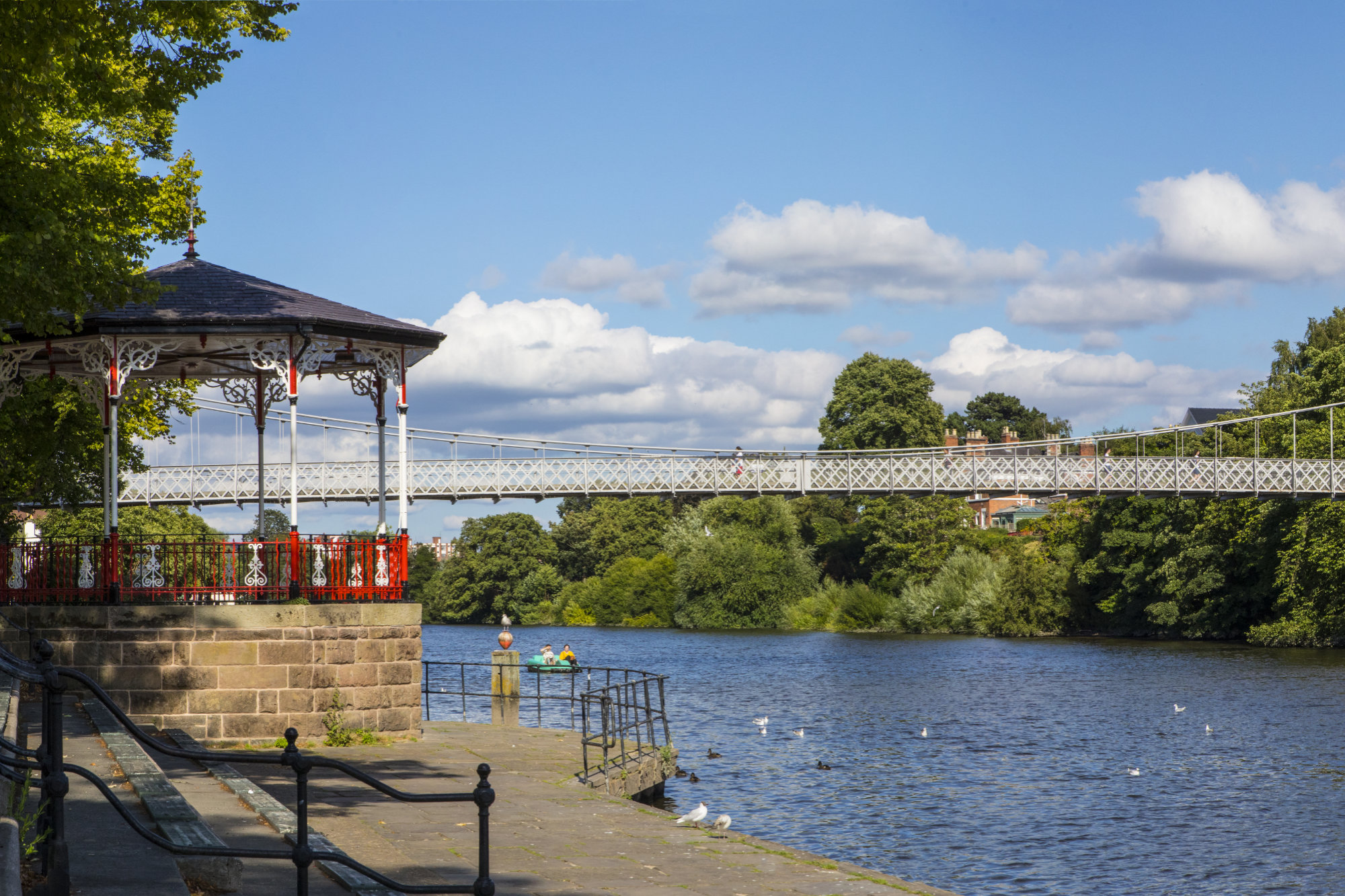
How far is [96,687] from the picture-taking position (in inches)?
196

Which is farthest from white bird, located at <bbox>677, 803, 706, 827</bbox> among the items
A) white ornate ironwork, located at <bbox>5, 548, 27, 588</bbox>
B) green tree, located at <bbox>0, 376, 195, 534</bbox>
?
green tree, located at <bbox>0, 376, 195, 534</bbox>

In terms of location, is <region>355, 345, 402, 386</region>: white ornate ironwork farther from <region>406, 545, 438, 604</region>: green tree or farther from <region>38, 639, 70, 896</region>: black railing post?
<region>406, 545, 438, 604</region>: green tree

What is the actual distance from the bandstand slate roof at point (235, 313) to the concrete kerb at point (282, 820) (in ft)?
14.2

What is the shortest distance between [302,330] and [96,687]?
8985mm

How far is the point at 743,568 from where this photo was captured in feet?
230

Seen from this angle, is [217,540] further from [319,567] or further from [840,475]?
[840,475]

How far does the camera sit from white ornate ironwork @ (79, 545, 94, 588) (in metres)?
13.5

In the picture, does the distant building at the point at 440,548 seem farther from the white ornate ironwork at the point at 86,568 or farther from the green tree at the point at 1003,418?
the white ornate ironwork at the point at 86,568

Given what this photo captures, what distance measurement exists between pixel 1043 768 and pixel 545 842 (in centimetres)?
1295

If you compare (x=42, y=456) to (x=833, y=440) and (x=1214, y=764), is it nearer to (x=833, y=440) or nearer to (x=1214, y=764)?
(x=1214, y=764)

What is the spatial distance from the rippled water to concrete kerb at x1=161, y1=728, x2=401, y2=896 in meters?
6.74

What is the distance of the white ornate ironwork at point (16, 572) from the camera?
13773 mm

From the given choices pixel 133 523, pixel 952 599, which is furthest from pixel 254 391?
pixel 952 599

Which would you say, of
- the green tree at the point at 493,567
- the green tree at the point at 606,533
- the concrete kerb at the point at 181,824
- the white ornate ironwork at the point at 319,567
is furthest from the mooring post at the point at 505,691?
the green tree at the point at 493,567
